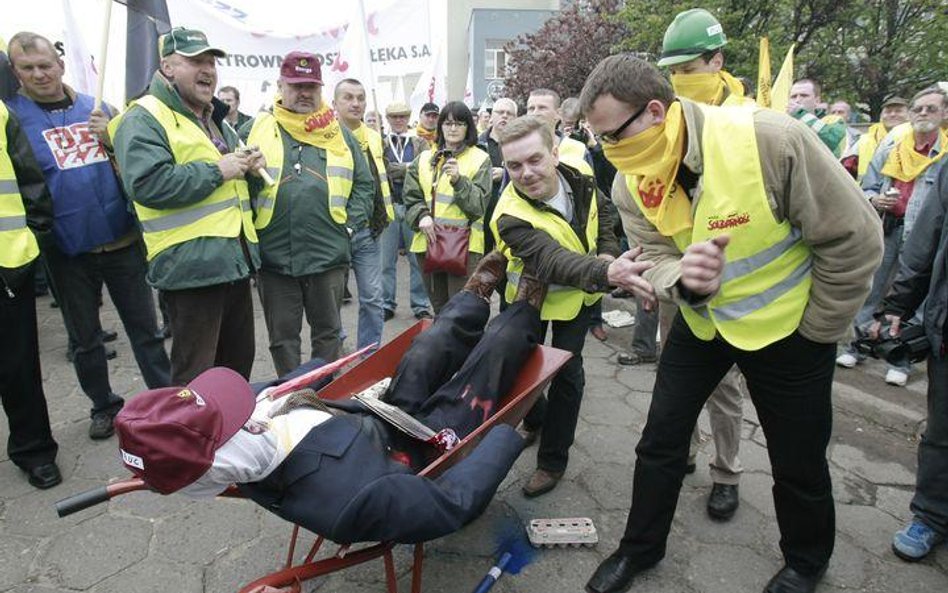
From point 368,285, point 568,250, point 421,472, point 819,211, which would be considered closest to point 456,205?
point 368,285

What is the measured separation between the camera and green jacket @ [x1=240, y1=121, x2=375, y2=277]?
3246mm

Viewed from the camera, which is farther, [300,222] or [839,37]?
[839,37]

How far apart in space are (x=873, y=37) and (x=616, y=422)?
13.2 m

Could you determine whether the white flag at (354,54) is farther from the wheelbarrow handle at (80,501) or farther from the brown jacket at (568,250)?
the wheelbarrow handle at (80,501)

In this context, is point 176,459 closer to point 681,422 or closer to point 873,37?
point 681,422

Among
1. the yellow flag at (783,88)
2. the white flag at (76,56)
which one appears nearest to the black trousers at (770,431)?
the yellow flag at (783,88)

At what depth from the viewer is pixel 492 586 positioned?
231cm

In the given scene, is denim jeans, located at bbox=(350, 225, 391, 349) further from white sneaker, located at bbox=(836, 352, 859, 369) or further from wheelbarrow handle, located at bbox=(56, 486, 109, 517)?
white sneaker, located at bbox=(836, 352, 859, 369)

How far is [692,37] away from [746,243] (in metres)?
1.31

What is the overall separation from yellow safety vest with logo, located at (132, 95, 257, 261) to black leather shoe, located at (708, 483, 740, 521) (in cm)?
269

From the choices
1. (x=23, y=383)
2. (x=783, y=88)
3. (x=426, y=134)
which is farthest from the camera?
(x=426, y=134)

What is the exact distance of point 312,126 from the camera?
3301 millimetres

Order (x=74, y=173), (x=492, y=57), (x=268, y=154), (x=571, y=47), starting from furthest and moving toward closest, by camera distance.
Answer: (x=492, y=57), (x=571, y=47), (x=268, y=154), (x=74, y=173)

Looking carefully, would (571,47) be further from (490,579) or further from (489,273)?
(490,579)
